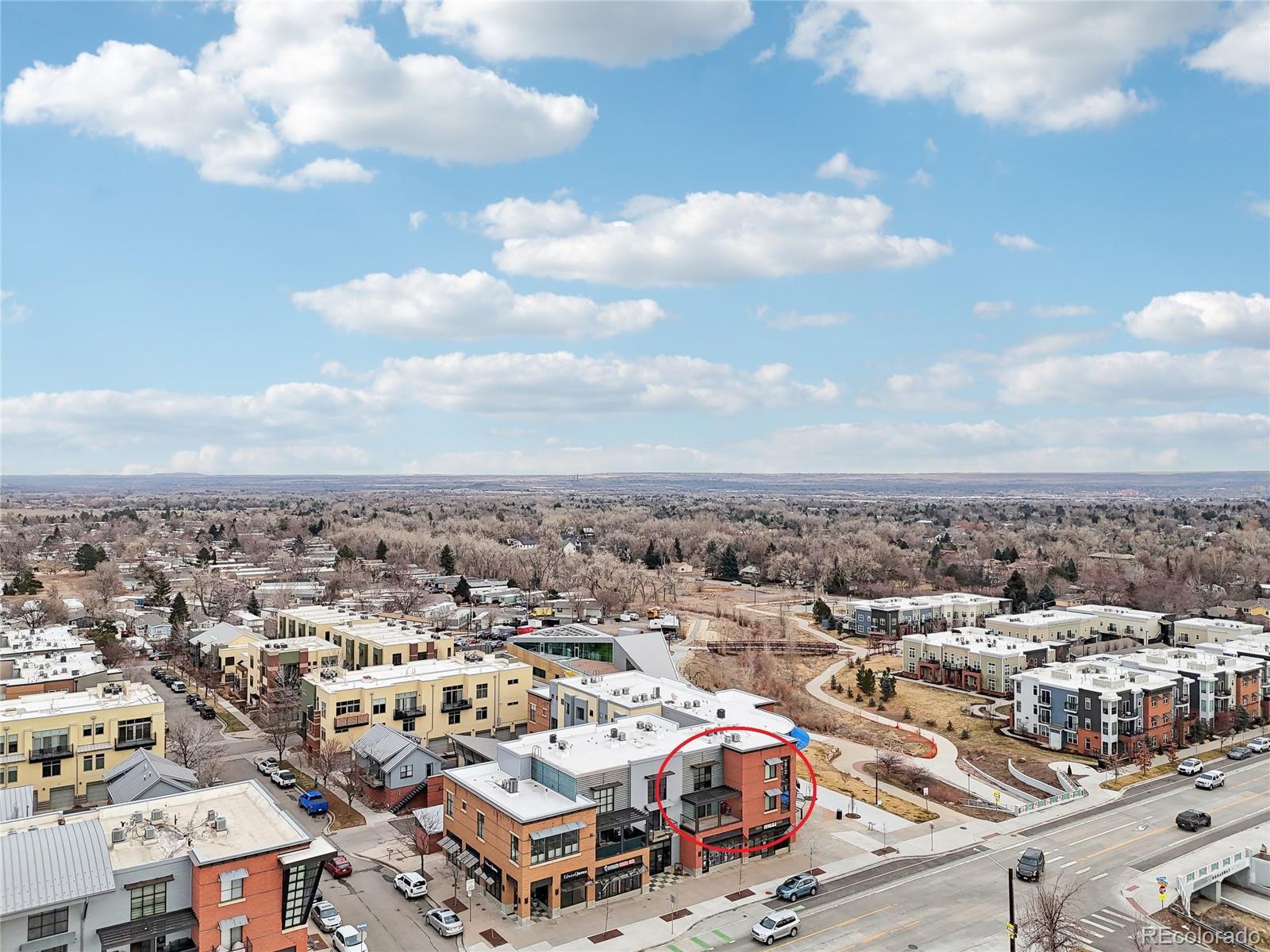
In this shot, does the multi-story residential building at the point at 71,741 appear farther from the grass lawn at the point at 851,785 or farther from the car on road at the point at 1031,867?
the car on road at the point at 1031,867

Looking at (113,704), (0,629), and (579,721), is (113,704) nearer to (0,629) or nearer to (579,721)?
(579,721)

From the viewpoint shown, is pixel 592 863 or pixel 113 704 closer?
pixel 592 863

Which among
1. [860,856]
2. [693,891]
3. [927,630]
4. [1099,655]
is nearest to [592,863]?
[693,891]

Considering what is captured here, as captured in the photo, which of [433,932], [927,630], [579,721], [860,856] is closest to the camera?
[433,932]

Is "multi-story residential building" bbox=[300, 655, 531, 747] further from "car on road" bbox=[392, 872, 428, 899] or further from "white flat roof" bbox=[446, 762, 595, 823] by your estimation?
"car on road" bbox=[392, 872, 428, 899]

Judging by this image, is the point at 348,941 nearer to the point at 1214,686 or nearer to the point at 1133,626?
the point at 1214,686

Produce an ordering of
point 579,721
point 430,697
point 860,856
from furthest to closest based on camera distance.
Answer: point 430,697 → point 579,721 → point 860,856

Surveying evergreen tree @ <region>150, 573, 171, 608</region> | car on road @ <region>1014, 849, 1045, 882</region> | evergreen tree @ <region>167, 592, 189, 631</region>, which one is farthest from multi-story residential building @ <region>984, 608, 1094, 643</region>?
evergreen tree @ <region>150, 573, 171, 608</region>
